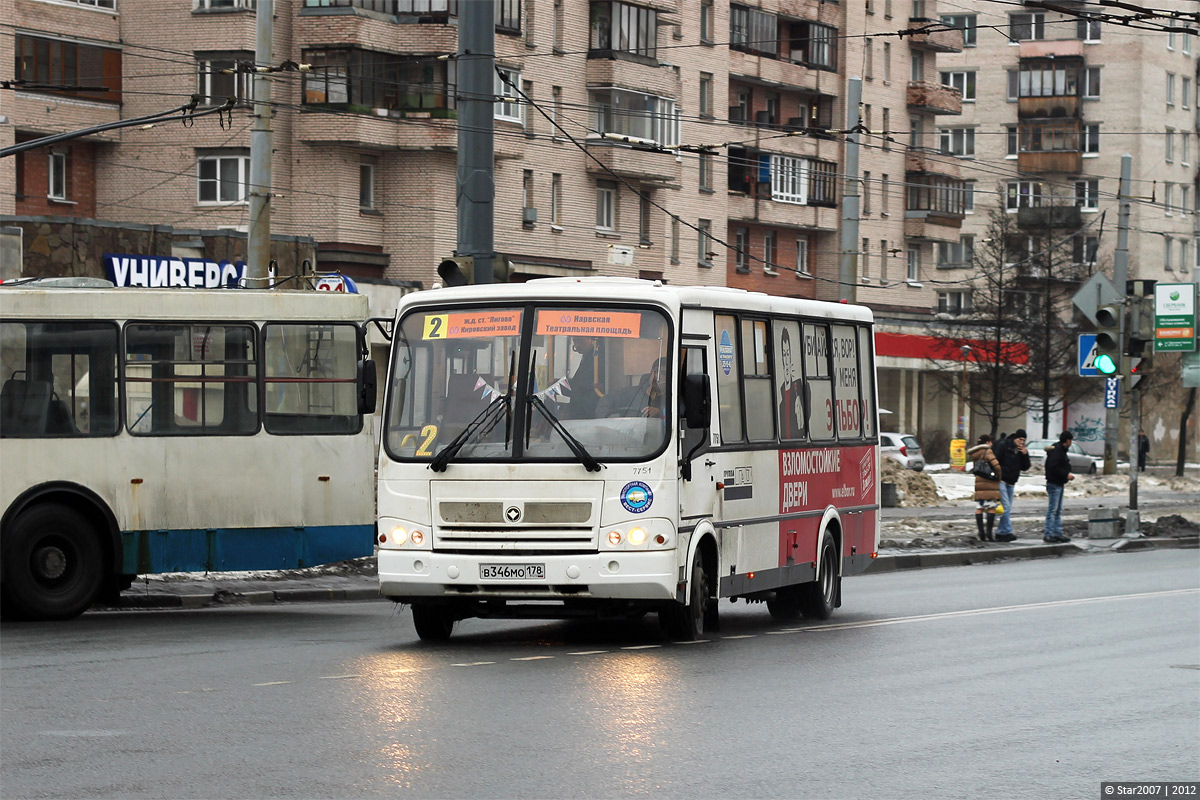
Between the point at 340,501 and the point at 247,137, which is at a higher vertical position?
the point at 247,137

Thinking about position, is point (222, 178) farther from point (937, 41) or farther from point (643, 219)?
point (937, 41)

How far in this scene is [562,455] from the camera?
13.8 meters

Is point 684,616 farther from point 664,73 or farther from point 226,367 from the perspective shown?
point 664,73

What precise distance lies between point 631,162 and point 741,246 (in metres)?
11.1

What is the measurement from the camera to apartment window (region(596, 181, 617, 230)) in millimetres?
59438

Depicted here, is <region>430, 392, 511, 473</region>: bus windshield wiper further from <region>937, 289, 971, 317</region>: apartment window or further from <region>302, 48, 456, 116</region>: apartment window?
<region>937, 289, 971, 317</region>: apartment window

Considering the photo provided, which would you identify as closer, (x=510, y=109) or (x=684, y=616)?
(x=684, y=616)

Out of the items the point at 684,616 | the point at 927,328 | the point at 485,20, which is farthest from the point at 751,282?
the point at 684,616

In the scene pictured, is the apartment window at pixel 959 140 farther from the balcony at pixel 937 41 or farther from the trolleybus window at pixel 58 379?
the trolleybus window at pixel 58 379

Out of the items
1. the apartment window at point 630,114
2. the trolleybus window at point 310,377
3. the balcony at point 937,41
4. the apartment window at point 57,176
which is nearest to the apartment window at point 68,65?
the apartment window at point 57,176

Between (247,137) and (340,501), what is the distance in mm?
33088

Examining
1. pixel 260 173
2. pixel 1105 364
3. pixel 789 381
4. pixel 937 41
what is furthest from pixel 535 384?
pixel 937 41

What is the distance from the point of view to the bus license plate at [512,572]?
13.6 meters

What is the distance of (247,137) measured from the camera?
1935 inches
